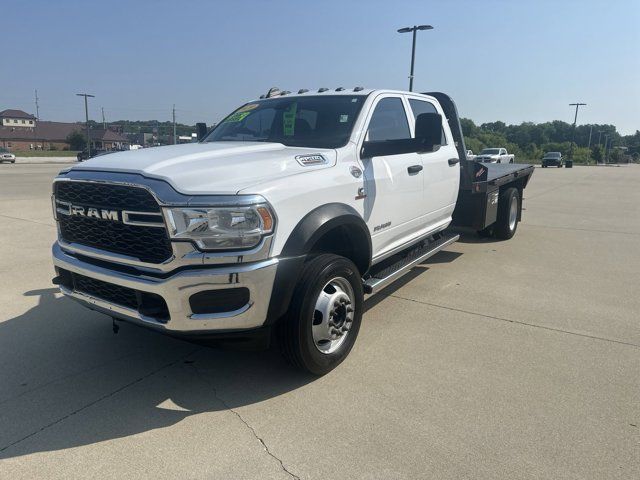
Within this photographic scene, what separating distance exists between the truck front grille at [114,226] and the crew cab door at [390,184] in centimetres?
167

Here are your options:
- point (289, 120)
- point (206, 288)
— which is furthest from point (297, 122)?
point (206, 288)

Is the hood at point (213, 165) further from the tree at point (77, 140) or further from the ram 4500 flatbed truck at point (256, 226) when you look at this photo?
the tree at point (77, 140)

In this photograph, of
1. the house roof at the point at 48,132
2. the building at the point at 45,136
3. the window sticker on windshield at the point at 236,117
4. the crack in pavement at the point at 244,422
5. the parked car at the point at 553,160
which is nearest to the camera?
the crack in pavement at the point at 244,422

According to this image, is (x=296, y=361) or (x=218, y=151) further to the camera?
(x=218, y=151)

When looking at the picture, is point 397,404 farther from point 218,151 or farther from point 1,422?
point 1,422

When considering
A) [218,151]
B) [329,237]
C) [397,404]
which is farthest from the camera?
[329,237]

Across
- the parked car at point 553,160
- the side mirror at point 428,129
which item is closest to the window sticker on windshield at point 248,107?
the side mirror at point 428,129

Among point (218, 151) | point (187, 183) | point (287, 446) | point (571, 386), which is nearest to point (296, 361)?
point (287, 446)

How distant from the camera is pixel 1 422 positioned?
2830mm

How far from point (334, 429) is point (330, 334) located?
2.37 ft

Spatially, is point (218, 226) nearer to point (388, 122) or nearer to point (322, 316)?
point (322, 316)

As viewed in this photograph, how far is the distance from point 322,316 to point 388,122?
2.08 meters

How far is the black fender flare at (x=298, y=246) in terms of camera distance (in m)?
2.85

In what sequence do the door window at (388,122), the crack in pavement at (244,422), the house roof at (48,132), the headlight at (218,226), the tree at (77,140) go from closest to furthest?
the crack in pavement at (244,422) → the headlight at (218,226) → the door window at (388,122) → the tree at (77,140) → the house roof at (48,132)
